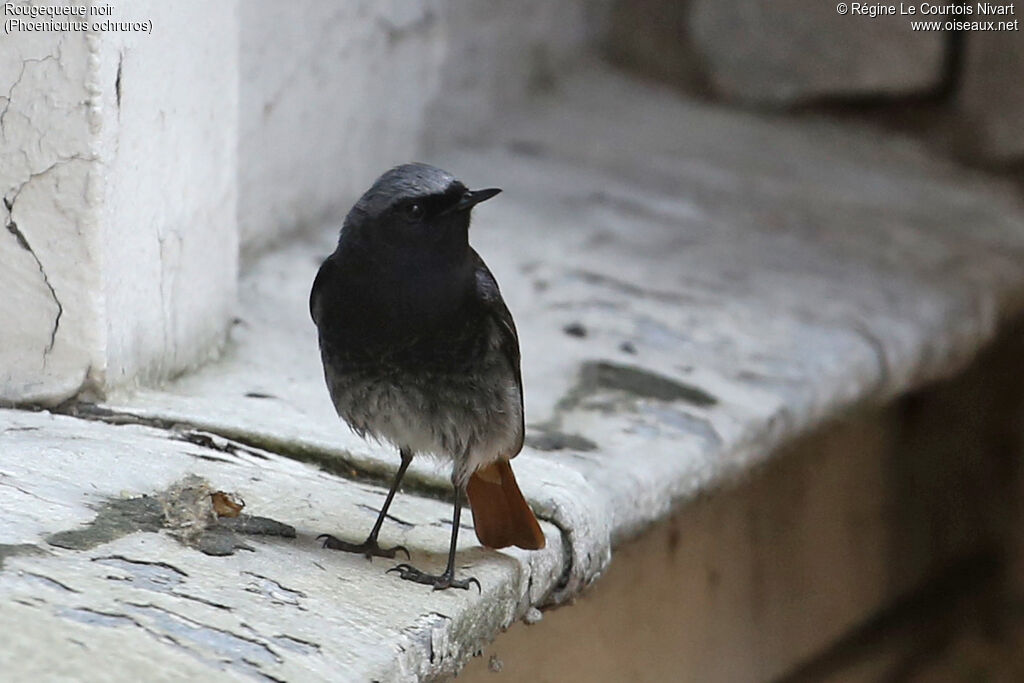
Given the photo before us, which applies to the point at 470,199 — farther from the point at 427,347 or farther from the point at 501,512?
the point at 501,512

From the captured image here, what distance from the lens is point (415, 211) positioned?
1909 millimetres

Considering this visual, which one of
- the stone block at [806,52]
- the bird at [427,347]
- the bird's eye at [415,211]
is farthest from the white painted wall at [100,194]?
the stone block at [806,52]

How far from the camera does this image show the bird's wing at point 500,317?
79.0 inches

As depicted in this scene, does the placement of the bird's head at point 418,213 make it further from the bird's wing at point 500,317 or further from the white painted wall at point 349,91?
the white painted wall at point 349,91

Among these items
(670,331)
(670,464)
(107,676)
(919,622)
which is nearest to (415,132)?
(670,331)

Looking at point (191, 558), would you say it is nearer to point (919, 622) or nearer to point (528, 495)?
point (528, 495)

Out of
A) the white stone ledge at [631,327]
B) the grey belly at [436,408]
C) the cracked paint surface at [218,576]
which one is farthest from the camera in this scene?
the white stone ledge at [631,327]

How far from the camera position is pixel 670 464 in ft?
8.49

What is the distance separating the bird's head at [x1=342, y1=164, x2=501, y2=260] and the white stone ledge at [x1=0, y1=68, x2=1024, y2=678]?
16.6 inches

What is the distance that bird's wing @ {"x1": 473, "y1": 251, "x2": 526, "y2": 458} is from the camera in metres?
2.01

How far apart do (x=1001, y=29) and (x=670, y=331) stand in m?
1.45

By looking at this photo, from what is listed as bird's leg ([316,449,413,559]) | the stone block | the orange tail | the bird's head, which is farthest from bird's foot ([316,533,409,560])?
the stone block

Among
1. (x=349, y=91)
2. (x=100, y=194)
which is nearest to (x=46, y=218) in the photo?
(x=100, y=194)

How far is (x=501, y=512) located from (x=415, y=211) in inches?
17.6
